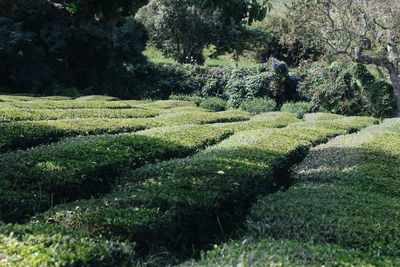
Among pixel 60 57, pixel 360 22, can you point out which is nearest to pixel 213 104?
pixel 360 22

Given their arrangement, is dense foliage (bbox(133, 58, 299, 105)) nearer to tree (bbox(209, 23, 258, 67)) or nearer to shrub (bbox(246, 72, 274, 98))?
shrub (bbox(246, 72, 274, 98))

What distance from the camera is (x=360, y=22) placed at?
55.6ft

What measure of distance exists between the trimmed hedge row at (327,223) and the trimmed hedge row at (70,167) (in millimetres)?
2361

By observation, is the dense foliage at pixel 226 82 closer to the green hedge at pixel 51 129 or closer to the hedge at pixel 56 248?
the green hedge at pixel 51 129

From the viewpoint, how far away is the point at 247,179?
496 centimetres

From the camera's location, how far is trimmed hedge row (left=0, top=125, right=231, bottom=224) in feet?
14.2

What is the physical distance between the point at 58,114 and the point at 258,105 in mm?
10104

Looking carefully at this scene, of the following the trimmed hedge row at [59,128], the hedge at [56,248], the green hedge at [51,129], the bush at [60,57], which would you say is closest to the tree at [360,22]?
the trimmed hedge row at [59,128]

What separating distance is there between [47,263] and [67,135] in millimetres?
5803

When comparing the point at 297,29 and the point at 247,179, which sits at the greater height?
the point at 297,29

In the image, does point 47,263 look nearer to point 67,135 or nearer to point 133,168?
point 133,168

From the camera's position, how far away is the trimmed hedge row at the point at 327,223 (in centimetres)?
305

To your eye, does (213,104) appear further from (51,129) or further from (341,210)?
(341,210)

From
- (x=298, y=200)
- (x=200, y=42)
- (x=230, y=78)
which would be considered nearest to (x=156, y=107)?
(x=230, y=78)
